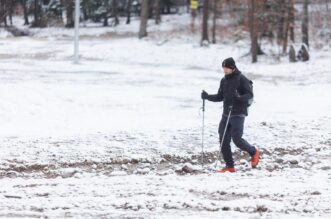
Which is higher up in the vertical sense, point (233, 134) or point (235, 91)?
point (235, 91)

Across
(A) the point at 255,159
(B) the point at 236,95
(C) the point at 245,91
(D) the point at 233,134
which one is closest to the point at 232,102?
(B) the point at 236,95

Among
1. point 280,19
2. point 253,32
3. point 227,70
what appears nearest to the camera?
point 227,70

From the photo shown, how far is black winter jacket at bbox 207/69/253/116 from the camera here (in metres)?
8.95

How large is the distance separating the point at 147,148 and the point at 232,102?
Answer: 2589 millimetres

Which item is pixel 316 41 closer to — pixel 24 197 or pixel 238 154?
pixel 238 154

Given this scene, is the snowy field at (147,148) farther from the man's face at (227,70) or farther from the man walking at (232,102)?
the man's face at (227,70)

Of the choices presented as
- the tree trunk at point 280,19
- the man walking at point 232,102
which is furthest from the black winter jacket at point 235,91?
the tree trunk at point 280,19

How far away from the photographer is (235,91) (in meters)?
8.97

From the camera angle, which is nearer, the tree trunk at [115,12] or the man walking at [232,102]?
the man walking at [232,102]

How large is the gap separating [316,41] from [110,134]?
2884 centimetres

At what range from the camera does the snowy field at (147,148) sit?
22.7ft

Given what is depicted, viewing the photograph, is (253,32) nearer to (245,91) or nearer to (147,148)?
(147,148)

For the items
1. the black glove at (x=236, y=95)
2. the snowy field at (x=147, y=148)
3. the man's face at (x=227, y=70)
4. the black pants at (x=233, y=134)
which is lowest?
the snowy field at (x=147, y=148)

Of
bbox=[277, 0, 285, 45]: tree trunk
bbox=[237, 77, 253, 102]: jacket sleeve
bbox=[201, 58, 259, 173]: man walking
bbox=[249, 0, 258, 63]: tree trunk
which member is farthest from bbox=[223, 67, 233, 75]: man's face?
bbox=[277, 0, 285, 45]: tree trunk
